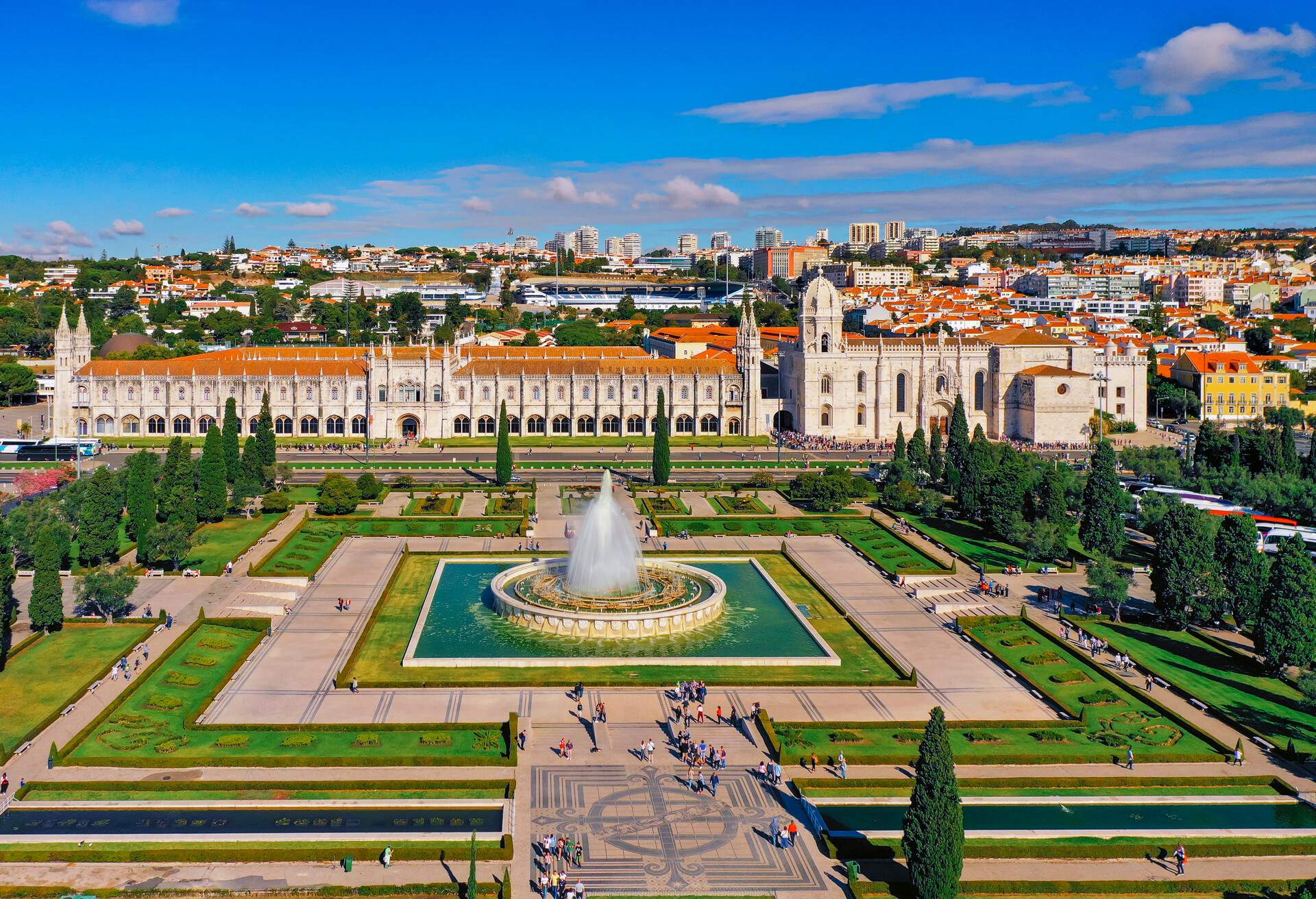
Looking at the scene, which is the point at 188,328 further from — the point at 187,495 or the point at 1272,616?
the point at 1272,616

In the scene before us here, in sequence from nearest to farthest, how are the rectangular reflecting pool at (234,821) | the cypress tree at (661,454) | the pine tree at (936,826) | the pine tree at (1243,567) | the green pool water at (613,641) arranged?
the pine tree at (936,826) < the rectangular reflecting pool at (234,821) < the green pool water at (613,641) < the pine tree at (1243,567) < the cypress tree at (661,454)

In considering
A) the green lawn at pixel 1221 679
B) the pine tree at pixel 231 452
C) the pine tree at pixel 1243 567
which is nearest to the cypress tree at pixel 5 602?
the pine tree at pixel 231 452

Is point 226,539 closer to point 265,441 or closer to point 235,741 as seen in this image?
point 265,441

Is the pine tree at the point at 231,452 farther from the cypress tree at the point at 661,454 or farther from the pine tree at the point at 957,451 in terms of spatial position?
the pine tree at the point at 957,451

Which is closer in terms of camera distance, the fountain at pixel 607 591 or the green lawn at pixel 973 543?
the fountain at pixel 607 591

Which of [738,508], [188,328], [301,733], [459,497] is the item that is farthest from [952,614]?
[188,328]

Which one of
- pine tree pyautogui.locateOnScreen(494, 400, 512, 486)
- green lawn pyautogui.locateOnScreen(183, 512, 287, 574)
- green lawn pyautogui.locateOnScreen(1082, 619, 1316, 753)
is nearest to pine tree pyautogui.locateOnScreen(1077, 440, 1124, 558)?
green lawn pyautogui.locateOnScreen(1082, 619, 1316, 753)
